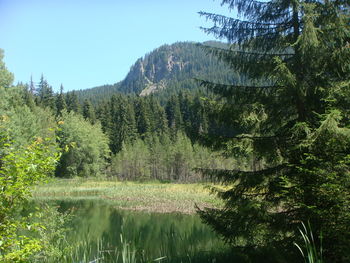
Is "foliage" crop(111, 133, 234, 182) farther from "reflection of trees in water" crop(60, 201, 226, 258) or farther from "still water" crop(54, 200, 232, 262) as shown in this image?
"reflection of trees in water" crop(60, 201, 226, 258)

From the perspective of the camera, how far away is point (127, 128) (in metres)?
75.1

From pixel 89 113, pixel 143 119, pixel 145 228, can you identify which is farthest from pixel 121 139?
pixel 145 228

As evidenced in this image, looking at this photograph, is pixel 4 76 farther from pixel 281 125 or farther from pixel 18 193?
pixel 18 193

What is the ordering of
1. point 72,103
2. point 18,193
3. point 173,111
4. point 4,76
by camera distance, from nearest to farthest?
1. point 18,193
2. point 4,76
3. point 72,103
4. point 173,111

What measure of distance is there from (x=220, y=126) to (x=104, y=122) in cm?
7277

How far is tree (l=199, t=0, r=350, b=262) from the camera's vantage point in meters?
5.52

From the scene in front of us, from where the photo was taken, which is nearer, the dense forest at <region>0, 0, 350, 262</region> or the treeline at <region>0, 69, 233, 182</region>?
the dense forest at <region>0, 0, 350, 262</region>

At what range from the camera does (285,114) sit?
7277 mm

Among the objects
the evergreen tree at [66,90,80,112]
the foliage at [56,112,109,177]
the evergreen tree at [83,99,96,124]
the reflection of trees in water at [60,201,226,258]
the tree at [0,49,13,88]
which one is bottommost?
the reflection of trees in water at [60,201,226,258]

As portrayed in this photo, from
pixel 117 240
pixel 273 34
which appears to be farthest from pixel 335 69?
Answer: pixel 117 240

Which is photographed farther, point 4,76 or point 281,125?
point 4,76

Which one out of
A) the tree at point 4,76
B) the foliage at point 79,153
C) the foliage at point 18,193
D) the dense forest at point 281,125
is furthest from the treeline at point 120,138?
the foliage at point 18,193

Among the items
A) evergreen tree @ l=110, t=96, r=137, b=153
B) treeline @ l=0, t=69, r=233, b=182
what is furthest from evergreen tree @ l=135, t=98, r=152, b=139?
evergreen tree @ l=110, t=96, r=137, b=153

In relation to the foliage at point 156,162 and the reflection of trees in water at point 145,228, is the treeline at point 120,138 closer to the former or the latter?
the foliage at point 156,162
